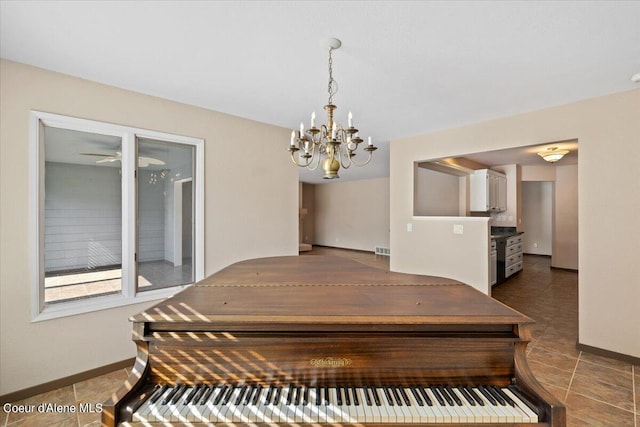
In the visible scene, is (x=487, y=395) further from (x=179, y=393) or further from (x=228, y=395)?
(x=179, y=393)

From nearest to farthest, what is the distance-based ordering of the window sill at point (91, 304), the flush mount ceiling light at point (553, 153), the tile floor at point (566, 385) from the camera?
the tile floor at point (566, 385)
the window sill at point (91, 304)
the flush mount ceiling light at point (553, 153)

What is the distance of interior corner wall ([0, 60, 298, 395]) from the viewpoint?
6.83 ft

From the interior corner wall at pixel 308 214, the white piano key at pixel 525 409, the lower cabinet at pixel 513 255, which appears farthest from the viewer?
the interior corner wall at pixel 308 214

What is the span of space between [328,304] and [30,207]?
2438mm

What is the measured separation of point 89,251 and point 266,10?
97.0 inches

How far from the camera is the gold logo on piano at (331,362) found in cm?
106

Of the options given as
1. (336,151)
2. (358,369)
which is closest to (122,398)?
(358,369)

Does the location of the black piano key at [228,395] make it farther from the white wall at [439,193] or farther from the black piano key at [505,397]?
the white wall at [439,193]

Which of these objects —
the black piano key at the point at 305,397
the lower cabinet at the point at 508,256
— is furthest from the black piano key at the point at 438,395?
the lower cabinet at the point at 508,256

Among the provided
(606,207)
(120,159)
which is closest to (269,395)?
(120,159)

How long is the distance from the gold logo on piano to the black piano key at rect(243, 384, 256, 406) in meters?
0.23

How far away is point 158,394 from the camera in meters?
1.02

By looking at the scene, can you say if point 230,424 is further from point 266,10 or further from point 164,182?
point 164,182

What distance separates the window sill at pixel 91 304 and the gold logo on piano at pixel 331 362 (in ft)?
7.62
